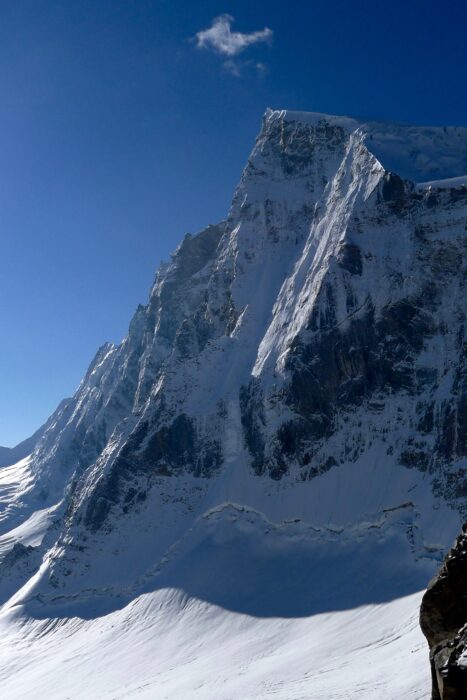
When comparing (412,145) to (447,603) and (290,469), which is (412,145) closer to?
(290,469)

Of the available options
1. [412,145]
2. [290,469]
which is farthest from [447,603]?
[412,145]

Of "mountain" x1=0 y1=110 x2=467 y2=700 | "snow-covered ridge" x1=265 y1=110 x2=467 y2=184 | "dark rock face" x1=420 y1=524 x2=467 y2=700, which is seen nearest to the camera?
"dark rock face" x1=420 y1=524 x2=467 y2=700

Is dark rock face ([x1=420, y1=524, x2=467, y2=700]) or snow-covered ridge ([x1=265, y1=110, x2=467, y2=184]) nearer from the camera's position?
dark rock face ([x1=420, y1=524, x2=467, y2=700])

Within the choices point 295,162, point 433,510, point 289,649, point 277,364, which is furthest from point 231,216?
point 289,649

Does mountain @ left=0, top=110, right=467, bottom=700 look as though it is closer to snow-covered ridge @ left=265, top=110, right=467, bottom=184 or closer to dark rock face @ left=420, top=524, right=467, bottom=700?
snow-covered ridge @ left=265, top=110, right=467, bottom=184

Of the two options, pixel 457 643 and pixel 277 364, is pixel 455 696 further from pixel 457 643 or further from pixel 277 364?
pixel 277 364

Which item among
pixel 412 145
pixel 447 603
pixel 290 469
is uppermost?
pixel 412 145

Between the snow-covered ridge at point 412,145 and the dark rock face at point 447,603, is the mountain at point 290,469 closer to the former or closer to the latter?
the snow-covered ridge at point 412,145

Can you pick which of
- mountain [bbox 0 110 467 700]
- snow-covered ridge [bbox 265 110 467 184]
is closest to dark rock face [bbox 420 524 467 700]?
mountain [bbox 0 110 467 700]
